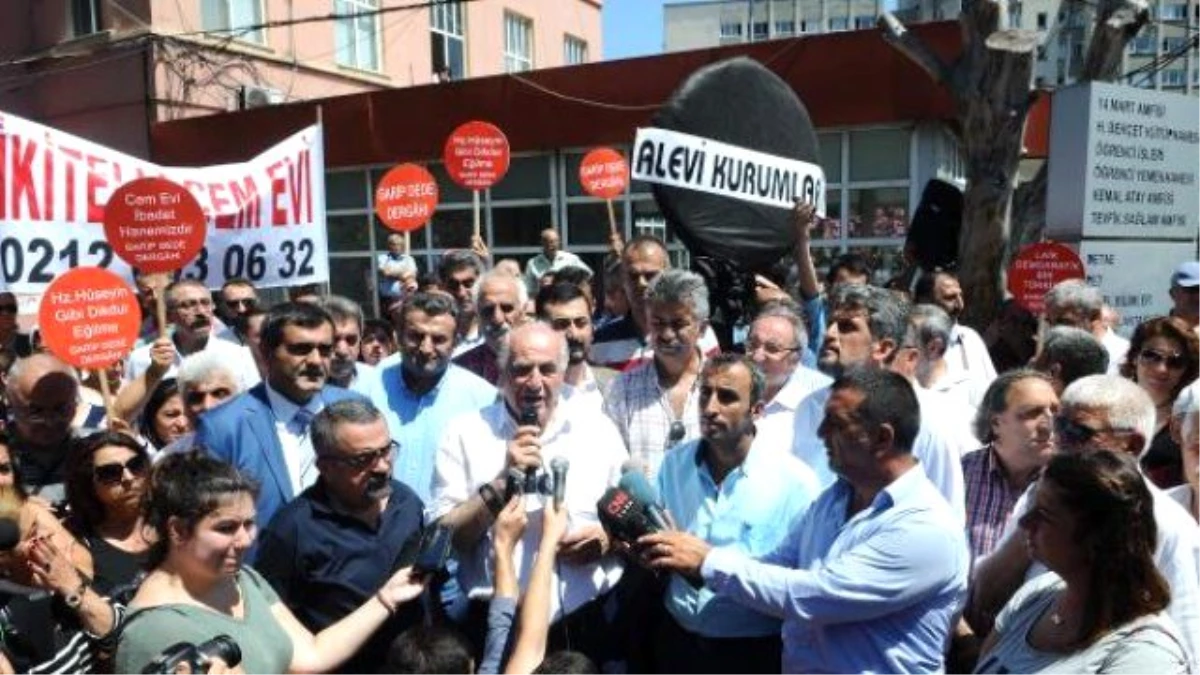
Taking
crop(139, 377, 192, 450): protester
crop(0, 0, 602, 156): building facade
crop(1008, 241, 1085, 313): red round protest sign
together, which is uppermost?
crop(0, 0, 602, 156): building facade

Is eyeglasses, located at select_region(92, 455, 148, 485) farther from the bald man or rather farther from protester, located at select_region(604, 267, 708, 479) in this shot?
protester, located at select_region(604, 267, 708, 479)

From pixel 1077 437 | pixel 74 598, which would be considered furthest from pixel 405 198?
pixel 1077 437

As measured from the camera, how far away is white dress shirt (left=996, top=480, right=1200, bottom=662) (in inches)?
89.0

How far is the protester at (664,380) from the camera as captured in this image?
372 cm

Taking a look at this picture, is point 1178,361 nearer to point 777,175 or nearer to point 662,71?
point 777,175

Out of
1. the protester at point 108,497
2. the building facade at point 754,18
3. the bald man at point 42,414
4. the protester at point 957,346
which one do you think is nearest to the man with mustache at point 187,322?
the bald man at point 42,414

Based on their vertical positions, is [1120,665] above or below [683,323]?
below

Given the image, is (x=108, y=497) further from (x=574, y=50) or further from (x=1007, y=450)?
(x=574, y=50)

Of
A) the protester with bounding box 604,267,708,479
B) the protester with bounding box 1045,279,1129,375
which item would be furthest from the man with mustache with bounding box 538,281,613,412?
the protester with bounding box 1045,279,1129,375

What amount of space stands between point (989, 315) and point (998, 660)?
20.5 feet

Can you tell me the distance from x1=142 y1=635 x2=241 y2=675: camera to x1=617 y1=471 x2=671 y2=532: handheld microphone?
103 cm

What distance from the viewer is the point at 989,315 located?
8.09 meters

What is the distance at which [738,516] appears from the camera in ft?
9.65

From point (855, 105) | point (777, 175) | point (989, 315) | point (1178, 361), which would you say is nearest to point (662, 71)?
point (855, 105)
